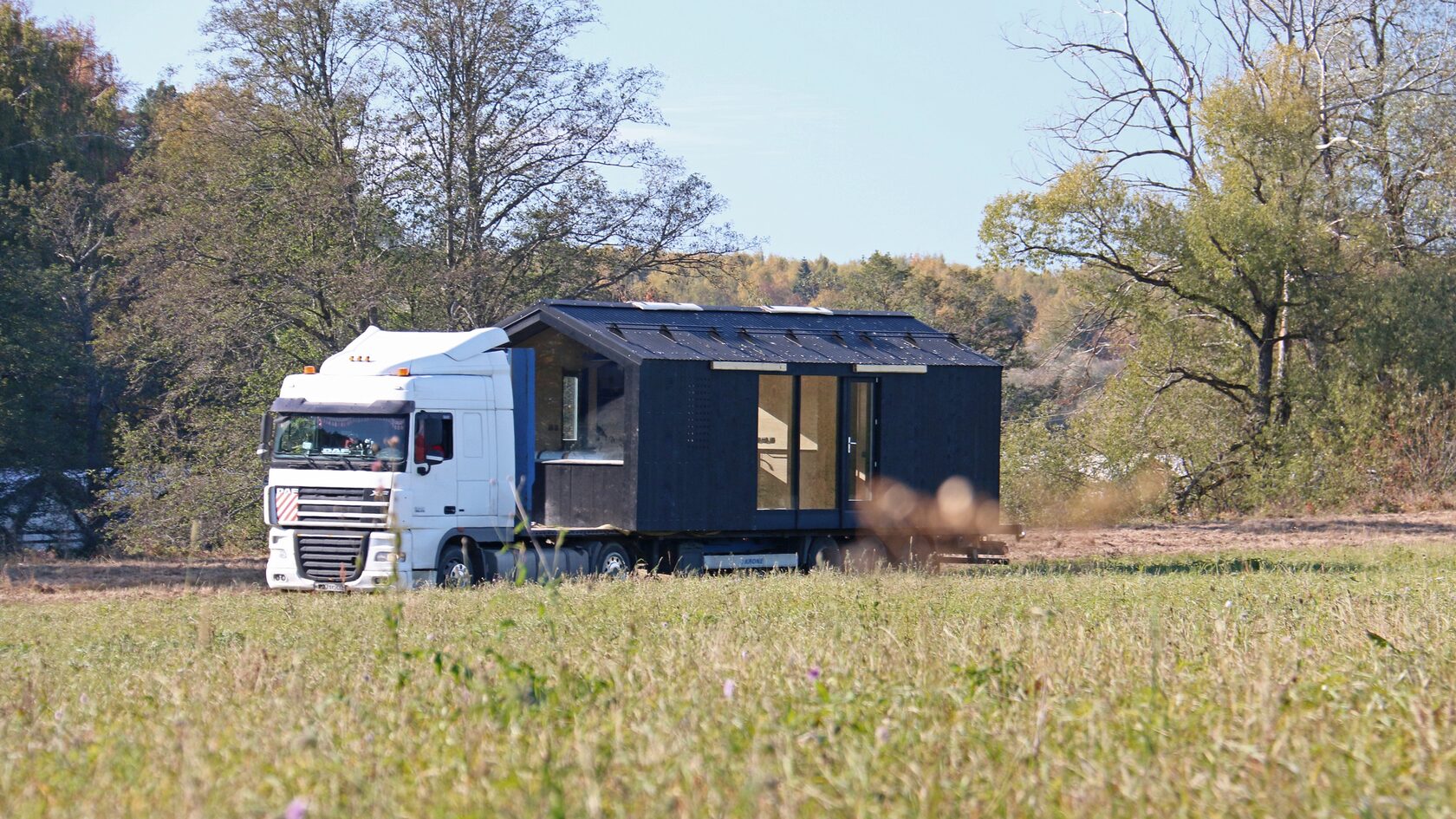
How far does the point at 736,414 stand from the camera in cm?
1719

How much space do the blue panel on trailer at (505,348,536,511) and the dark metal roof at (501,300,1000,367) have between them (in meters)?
0.54

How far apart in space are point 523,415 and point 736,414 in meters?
2.49

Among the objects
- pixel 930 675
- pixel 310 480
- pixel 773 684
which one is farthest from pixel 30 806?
pixel 310 480

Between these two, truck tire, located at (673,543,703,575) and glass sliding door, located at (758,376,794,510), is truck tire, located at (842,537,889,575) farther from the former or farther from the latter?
truck tire, located at (673,543,703,575)

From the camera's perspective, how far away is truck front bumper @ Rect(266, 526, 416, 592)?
15555 millimetres

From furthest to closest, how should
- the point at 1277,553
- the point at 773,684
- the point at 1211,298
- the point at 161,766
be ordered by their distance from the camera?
the point at 1211,298 → the point at 1277,553 → the point at 773,684 → the point at 161,766

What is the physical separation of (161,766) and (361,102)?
23.7m

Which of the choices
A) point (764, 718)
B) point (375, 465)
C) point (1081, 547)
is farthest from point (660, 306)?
point (764, 718)

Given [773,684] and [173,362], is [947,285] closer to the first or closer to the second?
[173,362]

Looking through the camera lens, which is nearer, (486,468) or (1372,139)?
(486,468)

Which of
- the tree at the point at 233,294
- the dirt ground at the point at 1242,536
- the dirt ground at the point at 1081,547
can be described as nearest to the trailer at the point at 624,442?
the dirt ground at the point at 1081,547

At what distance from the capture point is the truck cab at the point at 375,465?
15852mm

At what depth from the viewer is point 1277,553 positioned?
2016 centimetres

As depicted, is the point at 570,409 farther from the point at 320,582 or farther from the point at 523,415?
the point at 320,582
